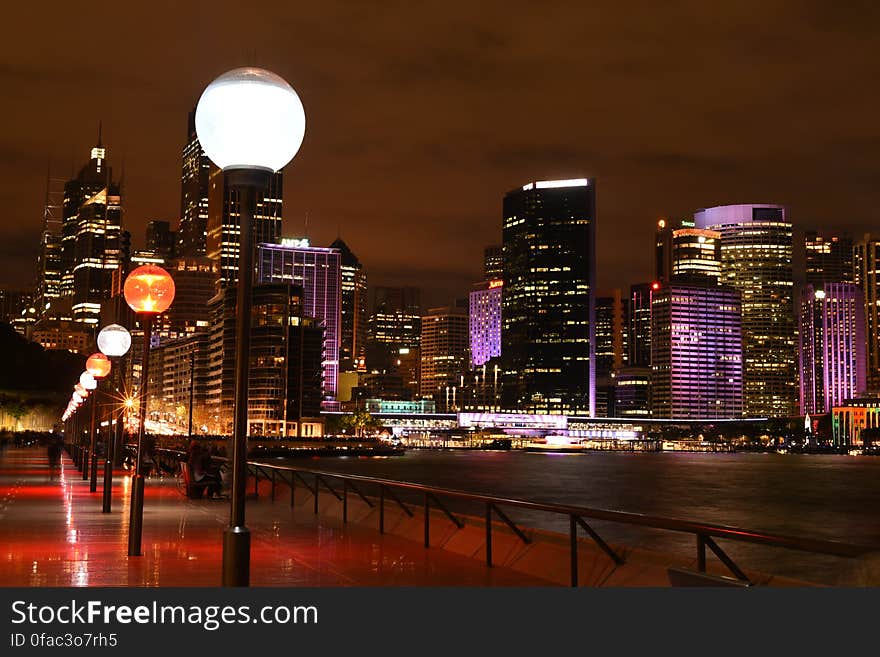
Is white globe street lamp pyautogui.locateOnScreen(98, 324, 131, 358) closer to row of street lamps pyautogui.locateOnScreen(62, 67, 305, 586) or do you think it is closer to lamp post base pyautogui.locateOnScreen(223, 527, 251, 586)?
row of street lamps pyautogui.locateOnScreen(62, 67, 305, 586)

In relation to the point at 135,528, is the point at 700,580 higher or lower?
higher

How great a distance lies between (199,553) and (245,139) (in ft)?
27.3

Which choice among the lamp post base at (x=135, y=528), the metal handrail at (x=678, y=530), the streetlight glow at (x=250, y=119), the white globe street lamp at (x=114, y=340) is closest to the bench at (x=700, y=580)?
the metal handrail at (x=678, y=530)

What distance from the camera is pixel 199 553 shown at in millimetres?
14680

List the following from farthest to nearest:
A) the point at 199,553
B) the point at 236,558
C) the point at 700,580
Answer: the point at 199,553 → the point at 700,580 → the point at 236,558

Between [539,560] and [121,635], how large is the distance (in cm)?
732

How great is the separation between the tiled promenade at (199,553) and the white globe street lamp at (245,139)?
4.57 m

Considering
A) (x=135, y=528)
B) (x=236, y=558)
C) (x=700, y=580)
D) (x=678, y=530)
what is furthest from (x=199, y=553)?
(x=700, y=580)

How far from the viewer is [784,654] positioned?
667 cm

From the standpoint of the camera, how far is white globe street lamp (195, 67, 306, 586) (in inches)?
303

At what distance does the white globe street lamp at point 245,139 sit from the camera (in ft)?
25.2

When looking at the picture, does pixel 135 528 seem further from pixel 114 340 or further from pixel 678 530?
pixel 114 340

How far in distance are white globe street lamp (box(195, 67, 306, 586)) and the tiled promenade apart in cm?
457

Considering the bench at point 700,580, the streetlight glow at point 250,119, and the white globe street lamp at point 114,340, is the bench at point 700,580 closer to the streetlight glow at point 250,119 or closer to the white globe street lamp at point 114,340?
the streetlight glow at point 250,119
